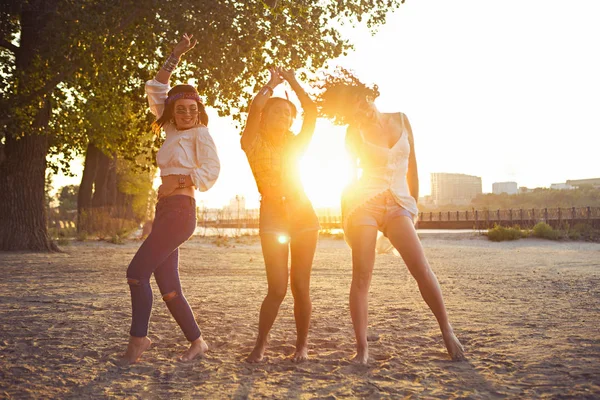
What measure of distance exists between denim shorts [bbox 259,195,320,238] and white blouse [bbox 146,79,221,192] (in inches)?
18.0

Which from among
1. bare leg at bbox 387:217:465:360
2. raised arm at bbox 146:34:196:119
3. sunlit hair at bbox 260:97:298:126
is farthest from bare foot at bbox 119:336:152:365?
bare leg at bbox 387:217:465:360

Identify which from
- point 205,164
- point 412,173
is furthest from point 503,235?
point 205,164

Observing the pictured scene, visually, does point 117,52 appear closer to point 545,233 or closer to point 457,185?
point 545,233

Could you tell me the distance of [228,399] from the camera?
11.5 ft

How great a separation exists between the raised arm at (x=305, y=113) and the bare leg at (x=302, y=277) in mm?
670

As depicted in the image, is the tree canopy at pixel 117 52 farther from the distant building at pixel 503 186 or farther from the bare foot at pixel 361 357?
the distant building at pixel 503 186

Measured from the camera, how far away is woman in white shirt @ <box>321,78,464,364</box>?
4.26 metres

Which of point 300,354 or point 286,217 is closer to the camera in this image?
point 286,217

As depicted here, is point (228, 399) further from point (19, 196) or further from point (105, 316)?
point (19, 196)

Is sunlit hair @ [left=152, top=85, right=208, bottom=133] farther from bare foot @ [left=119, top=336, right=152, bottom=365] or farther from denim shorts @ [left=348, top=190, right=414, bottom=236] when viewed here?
bare foot @ [left=119, top=336, right=152, bottom=365]

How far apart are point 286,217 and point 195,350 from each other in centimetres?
125

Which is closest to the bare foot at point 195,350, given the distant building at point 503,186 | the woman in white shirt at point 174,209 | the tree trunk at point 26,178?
the woman in white shirt at point 174,209

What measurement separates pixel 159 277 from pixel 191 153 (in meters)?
0.92

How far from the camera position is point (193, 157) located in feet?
14.2
